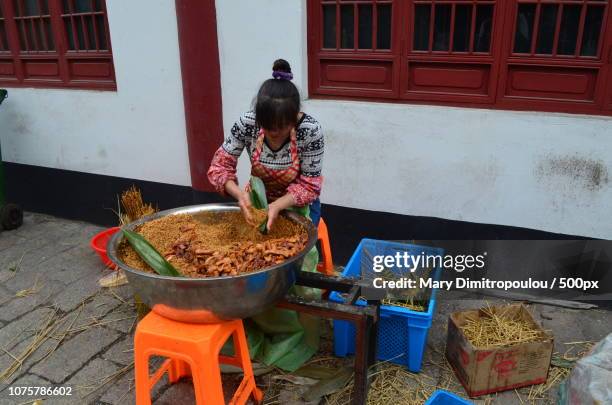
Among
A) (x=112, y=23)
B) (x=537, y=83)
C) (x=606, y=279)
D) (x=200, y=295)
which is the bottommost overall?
(x=606, y=279)

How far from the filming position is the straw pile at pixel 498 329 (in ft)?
8.06

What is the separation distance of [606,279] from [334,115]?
206cm

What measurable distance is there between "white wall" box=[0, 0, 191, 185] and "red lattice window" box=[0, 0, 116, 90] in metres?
0.14

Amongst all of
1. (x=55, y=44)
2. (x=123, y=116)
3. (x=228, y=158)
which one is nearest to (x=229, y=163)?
(x=228, y=158)

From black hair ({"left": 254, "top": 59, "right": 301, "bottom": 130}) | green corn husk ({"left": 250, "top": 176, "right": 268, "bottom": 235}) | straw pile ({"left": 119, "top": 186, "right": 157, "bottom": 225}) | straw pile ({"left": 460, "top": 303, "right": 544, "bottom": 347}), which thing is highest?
black hair ({"left": 254, "top": 59, "right": 301, "bottom": 130})

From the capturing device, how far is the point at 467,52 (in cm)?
302

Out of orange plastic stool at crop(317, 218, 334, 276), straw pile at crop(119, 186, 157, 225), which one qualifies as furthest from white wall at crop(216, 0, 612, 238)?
straw pile at crop(119, 186, 157, 225)

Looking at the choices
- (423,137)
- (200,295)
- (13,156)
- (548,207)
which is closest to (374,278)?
(423,137)

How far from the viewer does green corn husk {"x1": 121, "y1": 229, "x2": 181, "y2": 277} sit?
184 centimetres

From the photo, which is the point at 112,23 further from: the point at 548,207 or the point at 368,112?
the point at 548,207

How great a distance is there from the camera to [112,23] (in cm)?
394

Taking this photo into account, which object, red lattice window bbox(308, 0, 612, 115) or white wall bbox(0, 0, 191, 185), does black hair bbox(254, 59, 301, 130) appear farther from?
white wall bbox(0, 0, 191, 185)

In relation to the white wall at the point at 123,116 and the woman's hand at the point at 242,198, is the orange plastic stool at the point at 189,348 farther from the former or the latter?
the white wall at the point at 123,116

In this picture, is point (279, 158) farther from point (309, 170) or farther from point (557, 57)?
point (557, 57)
